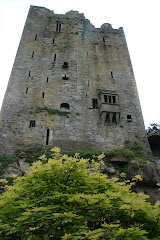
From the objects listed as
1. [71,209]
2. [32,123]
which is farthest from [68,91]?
[71,209]

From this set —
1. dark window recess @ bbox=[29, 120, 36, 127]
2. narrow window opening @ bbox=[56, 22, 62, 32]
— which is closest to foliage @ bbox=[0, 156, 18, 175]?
dark window recess @ bbox=[29, 120, 36, 127]

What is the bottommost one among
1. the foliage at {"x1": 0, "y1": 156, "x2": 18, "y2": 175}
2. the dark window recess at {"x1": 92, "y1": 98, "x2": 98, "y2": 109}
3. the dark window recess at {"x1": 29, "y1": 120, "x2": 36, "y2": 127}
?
the foliage at {"x1": 0, "y1": 156, "x2": 18, "y2": 175}

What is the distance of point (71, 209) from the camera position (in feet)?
20.5

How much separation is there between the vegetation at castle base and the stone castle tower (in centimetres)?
1038

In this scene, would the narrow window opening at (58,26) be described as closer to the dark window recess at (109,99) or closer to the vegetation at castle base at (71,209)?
the dark window recess at (109,99)

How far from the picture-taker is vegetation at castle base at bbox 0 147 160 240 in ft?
18.2

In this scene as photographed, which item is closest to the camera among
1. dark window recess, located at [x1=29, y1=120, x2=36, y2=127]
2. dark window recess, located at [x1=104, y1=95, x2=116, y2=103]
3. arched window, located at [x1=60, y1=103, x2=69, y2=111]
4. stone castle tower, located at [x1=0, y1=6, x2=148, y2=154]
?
stone castle tower, located at [x1=0, y1=6, x2=148, y2=154]

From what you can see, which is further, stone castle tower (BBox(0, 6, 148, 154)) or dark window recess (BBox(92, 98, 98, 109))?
dark window recess (BBox(92, 98, 98, 109))

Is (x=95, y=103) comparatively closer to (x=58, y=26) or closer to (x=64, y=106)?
(x=64, y=106)

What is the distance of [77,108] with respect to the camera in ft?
67.9

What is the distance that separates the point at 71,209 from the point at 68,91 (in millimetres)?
16254

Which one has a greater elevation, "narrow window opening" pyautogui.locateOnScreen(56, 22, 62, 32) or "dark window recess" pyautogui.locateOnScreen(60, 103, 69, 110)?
"narrow window opening" pyautogui.locateOnScreen(56, 22, 62, 32)

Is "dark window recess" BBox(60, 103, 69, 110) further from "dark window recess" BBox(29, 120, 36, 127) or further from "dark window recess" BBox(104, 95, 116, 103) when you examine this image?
"dark window recess" BBox(104, 95, 116, 103)

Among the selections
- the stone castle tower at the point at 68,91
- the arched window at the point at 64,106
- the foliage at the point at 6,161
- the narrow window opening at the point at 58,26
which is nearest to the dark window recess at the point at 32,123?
the stone castle tower at the point at 68,91
